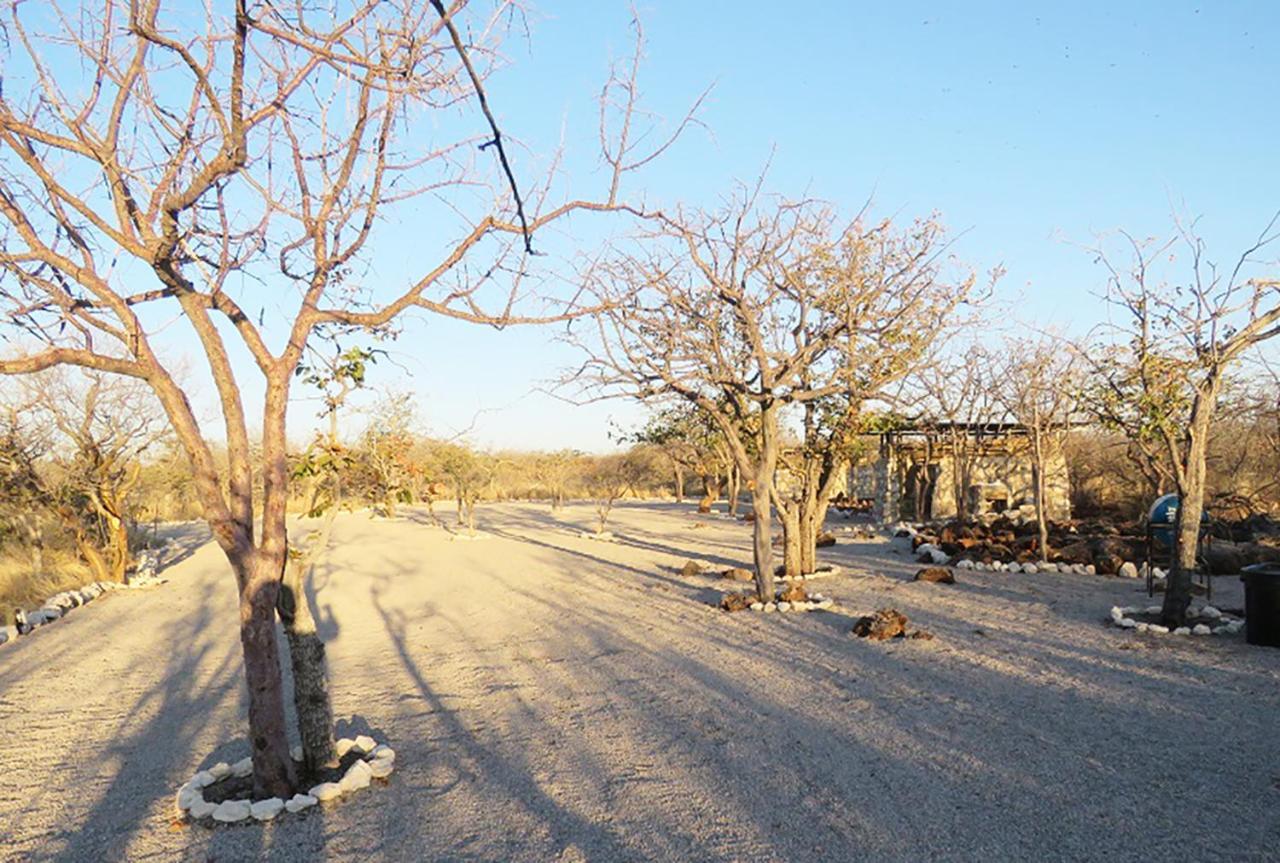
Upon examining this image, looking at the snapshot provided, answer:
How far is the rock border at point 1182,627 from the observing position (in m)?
8.69

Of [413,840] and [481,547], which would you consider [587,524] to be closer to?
[481,547]

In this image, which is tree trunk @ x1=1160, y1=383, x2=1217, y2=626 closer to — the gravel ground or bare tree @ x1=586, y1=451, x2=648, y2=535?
the gravel ground

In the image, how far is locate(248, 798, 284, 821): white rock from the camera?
15.1 feet

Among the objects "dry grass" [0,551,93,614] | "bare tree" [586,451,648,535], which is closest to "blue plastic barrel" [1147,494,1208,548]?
"dry grass" [0,551,93,614]

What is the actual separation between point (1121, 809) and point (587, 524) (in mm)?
23725

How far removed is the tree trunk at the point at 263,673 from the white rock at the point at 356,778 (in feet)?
0.97

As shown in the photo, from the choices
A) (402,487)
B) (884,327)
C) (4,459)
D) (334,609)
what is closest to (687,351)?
(884,327)

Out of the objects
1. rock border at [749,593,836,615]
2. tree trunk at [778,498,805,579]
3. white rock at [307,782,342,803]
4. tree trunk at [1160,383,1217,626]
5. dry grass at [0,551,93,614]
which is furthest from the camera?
dry grass at [0,551,93,614]

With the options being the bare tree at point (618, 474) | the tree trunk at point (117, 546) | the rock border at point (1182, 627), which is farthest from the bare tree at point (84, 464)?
the bare tree at point (618, 474)

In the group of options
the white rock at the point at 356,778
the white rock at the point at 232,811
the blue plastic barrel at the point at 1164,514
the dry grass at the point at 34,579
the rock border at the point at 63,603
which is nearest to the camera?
the white rock at the point at 232,811

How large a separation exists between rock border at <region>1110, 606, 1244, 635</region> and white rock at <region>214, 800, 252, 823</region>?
27.7 ft

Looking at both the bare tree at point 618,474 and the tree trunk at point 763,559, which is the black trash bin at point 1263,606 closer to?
the tree trunk at point 763,559

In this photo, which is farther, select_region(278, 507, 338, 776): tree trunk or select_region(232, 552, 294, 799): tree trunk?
select_region(278, 507, 338, 776): tree trunk

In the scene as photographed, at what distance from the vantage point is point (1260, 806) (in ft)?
14.5
